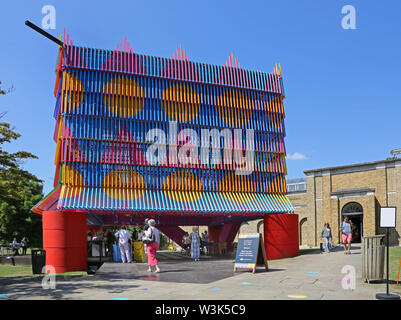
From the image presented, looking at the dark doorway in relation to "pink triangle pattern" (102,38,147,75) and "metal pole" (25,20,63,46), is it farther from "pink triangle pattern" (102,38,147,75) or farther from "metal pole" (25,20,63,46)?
"metal pole" (25,20,63,46)

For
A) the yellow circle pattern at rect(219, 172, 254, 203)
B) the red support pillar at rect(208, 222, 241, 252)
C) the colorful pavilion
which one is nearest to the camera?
the colorful pavilion

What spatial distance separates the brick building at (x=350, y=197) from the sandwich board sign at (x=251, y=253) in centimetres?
2177

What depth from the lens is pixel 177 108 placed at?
2448 centimetres

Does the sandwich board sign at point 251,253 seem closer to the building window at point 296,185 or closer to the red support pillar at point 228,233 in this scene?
the red support pillar at point 228,233

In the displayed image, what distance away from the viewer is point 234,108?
2541cm

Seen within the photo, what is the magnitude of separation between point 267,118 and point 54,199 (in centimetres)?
1263

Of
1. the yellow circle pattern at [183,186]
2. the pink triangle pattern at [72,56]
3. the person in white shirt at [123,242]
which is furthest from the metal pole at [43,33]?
the person in white shirt at [123,242]

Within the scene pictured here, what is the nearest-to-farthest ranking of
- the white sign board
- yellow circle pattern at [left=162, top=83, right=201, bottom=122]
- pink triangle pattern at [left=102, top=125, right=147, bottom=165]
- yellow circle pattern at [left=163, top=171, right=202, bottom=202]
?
the white sign board < pink triangle pattern at [left=102, top=125, right=147, bottom=165] < yellow circle pattern at [left=163, top=171, right=202, bottom=202] < yellow circle pattern at [left=162, top=83, right=201, bottom=122]

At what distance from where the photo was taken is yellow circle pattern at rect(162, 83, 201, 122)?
959 inches

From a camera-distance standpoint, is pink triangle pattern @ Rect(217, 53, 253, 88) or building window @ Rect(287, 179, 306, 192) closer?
pink triangle pattern @ Rect(217, 53, 253, 88)

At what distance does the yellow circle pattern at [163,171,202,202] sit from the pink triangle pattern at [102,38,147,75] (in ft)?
19.4

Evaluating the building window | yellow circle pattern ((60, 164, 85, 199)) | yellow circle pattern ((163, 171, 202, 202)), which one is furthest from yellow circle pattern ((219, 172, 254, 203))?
the building window
